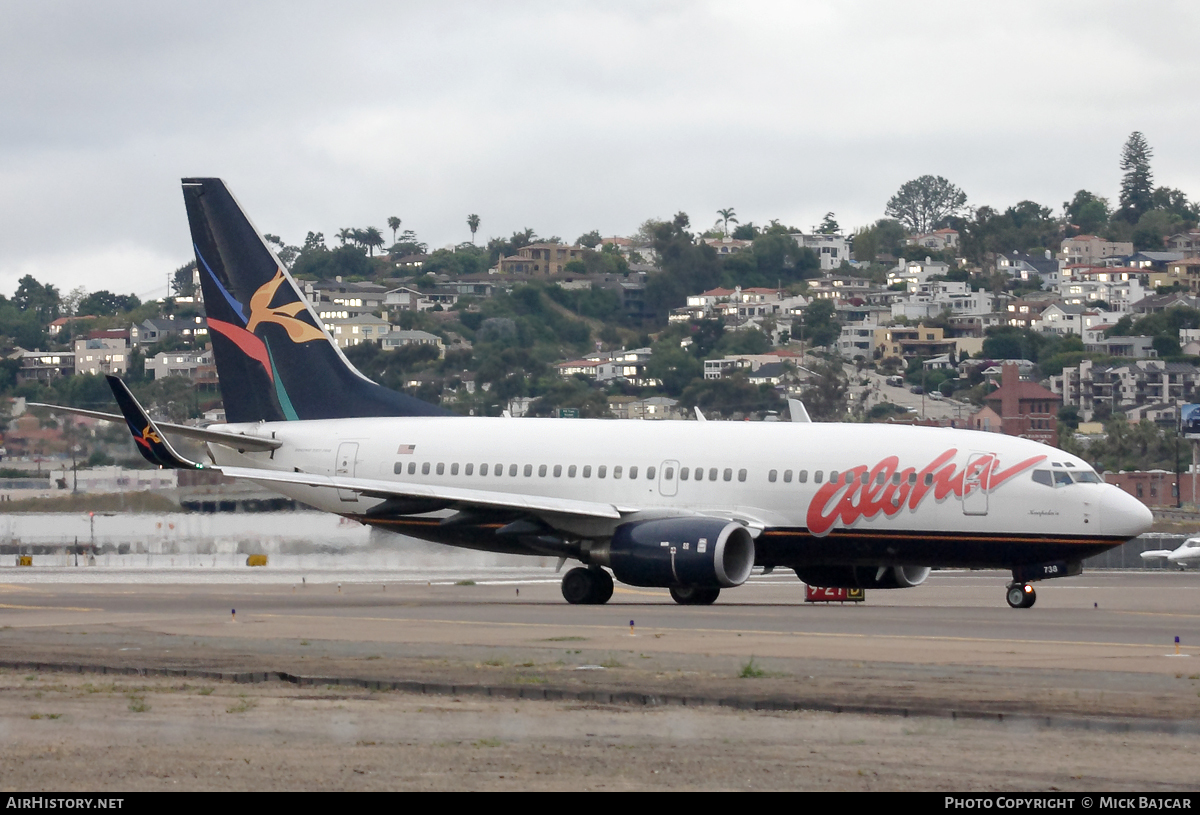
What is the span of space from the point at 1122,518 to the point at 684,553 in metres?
7.88

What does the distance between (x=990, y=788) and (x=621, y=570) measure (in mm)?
21107

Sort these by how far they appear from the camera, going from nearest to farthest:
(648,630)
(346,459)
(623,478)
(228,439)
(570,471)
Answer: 1. (648,630)
2. (623,478)
3. (570,471)
4. (346,459)
5. (228,439)

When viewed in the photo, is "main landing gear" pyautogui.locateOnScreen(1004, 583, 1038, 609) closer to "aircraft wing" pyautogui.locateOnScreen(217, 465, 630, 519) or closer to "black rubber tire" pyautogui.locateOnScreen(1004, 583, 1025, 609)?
"black rubber tire" pyautogui.locateOnScreen(1004, 583, 1025, 609)

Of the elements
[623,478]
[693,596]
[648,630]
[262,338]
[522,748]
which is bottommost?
[693,596]

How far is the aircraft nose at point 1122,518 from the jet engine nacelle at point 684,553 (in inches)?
253

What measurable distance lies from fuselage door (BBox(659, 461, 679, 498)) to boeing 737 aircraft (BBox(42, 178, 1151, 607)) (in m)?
0.03

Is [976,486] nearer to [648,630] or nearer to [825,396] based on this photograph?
[648,630]

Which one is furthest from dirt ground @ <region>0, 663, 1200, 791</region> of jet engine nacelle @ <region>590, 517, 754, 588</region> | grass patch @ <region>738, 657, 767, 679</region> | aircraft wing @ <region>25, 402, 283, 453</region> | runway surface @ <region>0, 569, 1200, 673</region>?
aircraft wing @ <region>25, 402, 283, 453</region>

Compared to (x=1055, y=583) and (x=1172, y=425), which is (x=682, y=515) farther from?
(x=1172, y=425)

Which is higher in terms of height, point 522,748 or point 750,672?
point 522,748

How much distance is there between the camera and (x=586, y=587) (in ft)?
111

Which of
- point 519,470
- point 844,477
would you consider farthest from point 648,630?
point 519,470

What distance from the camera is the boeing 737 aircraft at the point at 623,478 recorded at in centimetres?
3144

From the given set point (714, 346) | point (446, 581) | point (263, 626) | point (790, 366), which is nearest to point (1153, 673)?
point (263, 626)
